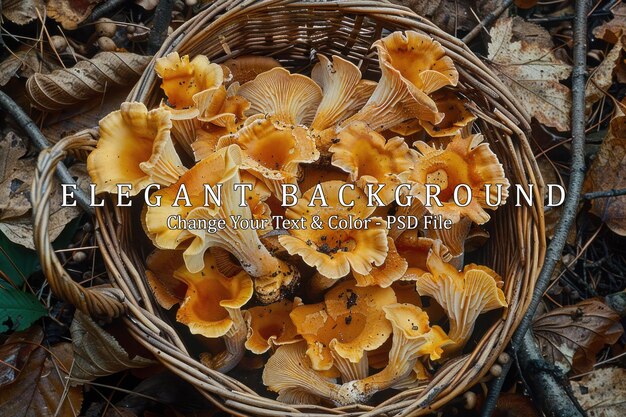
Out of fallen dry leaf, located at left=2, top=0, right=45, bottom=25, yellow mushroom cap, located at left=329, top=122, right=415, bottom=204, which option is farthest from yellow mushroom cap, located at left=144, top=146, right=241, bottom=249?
fallen dry leaf, located at left=2, top=0, right=45, bottom=25

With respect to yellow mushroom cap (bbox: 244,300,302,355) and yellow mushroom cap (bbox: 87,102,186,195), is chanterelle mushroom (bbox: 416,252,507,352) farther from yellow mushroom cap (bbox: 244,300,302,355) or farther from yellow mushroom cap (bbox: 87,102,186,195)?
yellow mushroom cap (bbox: 87,102,186,195)

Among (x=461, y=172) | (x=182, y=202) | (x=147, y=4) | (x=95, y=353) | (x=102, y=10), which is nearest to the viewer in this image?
(x=182, y=202)

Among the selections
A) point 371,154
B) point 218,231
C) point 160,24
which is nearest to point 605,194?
point 371,154

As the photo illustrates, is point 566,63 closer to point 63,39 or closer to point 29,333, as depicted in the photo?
point 63,39

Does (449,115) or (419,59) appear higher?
(419,59)

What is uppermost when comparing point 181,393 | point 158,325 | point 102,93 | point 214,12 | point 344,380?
point 214,12

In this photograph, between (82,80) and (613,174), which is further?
(613,174)

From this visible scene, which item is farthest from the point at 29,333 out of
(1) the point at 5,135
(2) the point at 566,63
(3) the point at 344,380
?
(2) the point at 566,63

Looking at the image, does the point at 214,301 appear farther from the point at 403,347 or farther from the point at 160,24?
the point at 160,24
